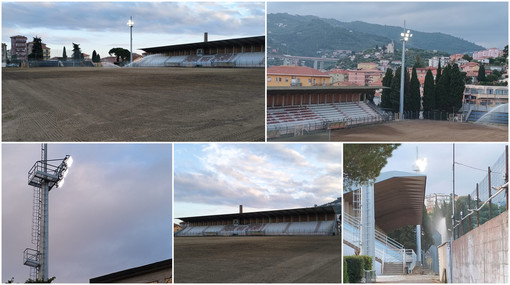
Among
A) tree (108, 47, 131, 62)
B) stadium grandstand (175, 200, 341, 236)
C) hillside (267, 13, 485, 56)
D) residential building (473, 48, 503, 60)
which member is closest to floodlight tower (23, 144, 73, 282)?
stadium grandstand (175, 200, 341, 236)

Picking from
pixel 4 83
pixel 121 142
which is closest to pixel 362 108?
pixel 121 142

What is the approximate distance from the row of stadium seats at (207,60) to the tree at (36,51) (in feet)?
14.6

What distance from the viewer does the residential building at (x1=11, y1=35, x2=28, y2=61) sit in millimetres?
10616

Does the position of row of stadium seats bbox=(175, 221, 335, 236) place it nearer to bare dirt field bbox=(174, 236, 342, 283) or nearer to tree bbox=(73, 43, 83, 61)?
bare dirt field bbox=(174, 236, 342, 283)

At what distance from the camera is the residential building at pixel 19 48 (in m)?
10.6

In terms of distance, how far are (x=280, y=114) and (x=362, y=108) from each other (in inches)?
133

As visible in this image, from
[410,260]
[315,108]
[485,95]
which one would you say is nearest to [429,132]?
[485,95]

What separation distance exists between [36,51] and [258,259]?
6741 millimetres

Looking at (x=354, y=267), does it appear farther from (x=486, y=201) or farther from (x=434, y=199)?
(x=486, y=201)

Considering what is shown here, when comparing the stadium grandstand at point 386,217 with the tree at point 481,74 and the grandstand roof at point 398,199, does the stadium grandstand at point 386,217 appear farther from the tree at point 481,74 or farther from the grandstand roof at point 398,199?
the tree at point 481,74

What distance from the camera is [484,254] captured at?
282 inches

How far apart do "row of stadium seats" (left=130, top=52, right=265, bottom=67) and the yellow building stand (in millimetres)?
1819

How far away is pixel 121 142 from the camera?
316 inches

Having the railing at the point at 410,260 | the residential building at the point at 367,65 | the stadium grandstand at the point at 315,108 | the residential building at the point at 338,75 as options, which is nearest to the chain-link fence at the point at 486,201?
the railing at the point at 410,260
